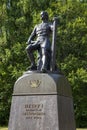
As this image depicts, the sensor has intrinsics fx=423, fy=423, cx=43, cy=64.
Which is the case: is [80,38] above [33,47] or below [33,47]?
above

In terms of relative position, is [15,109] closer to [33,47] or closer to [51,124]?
[51,124]

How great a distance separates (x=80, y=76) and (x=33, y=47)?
1755 cm

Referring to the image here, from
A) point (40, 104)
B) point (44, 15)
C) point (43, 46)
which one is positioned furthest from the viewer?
point (44, 15)

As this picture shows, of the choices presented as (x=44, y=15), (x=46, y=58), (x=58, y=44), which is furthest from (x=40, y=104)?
(x=58, y=44)

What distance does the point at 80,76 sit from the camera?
29172 mm

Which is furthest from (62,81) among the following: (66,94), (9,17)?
(9,17)

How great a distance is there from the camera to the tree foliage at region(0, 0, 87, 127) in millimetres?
30141

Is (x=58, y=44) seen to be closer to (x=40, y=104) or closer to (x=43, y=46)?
(x=43, y=46)

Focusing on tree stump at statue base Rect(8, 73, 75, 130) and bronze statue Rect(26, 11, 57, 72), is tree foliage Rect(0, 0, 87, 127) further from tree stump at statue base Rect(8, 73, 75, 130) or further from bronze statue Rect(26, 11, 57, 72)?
tree stump at statue base Rect(8, 73, 75, 130)

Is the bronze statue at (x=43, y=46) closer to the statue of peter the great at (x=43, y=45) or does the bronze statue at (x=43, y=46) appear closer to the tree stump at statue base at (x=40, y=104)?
the statue of peter the great at (x=43, y=45)

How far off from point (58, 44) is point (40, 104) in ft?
67.0

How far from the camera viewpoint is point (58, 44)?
1229 inches

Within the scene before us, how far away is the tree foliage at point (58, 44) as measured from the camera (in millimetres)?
30141

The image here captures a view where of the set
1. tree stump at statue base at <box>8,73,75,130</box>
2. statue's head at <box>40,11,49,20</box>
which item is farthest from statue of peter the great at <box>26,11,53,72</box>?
tree stump at statue base at <box>8,73,75,130</box>
